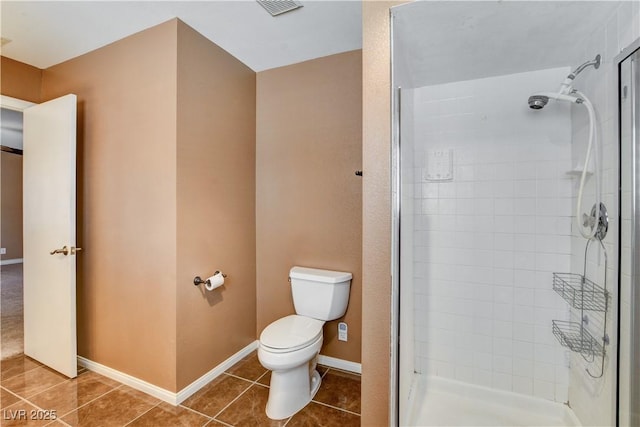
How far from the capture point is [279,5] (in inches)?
64.2

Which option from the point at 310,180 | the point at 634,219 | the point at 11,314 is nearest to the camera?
the point at 634,219

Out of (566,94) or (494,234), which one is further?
(494,234)

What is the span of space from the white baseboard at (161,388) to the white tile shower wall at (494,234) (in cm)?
136

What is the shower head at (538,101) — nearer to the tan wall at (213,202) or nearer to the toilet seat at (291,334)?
the toilet seat at (291,334)

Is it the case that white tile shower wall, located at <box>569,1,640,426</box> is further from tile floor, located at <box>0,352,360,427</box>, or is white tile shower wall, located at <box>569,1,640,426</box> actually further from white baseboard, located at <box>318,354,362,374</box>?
white baseboard, located at <box>318,354,362,374</box>

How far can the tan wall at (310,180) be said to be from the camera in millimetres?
2117

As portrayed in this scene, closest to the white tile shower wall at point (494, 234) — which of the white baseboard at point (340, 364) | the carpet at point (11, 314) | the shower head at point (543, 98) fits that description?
the shower head at point (543, 98)

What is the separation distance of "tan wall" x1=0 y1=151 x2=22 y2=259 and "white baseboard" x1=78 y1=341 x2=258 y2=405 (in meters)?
5.15

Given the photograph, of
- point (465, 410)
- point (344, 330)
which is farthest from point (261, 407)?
point (465, 410)

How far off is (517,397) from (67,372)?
294 centimetres

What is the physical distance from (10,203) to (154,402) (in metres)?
6.06

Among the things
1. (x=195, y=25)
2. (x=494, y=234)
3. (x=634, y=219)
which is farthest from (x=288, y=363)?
(x=195, y=25)

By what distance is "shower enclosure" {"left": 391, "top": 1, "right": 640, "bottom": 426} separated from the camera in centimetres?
122

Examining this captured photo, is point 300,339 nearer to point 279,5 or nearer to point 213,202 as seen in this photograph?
point 213,202
